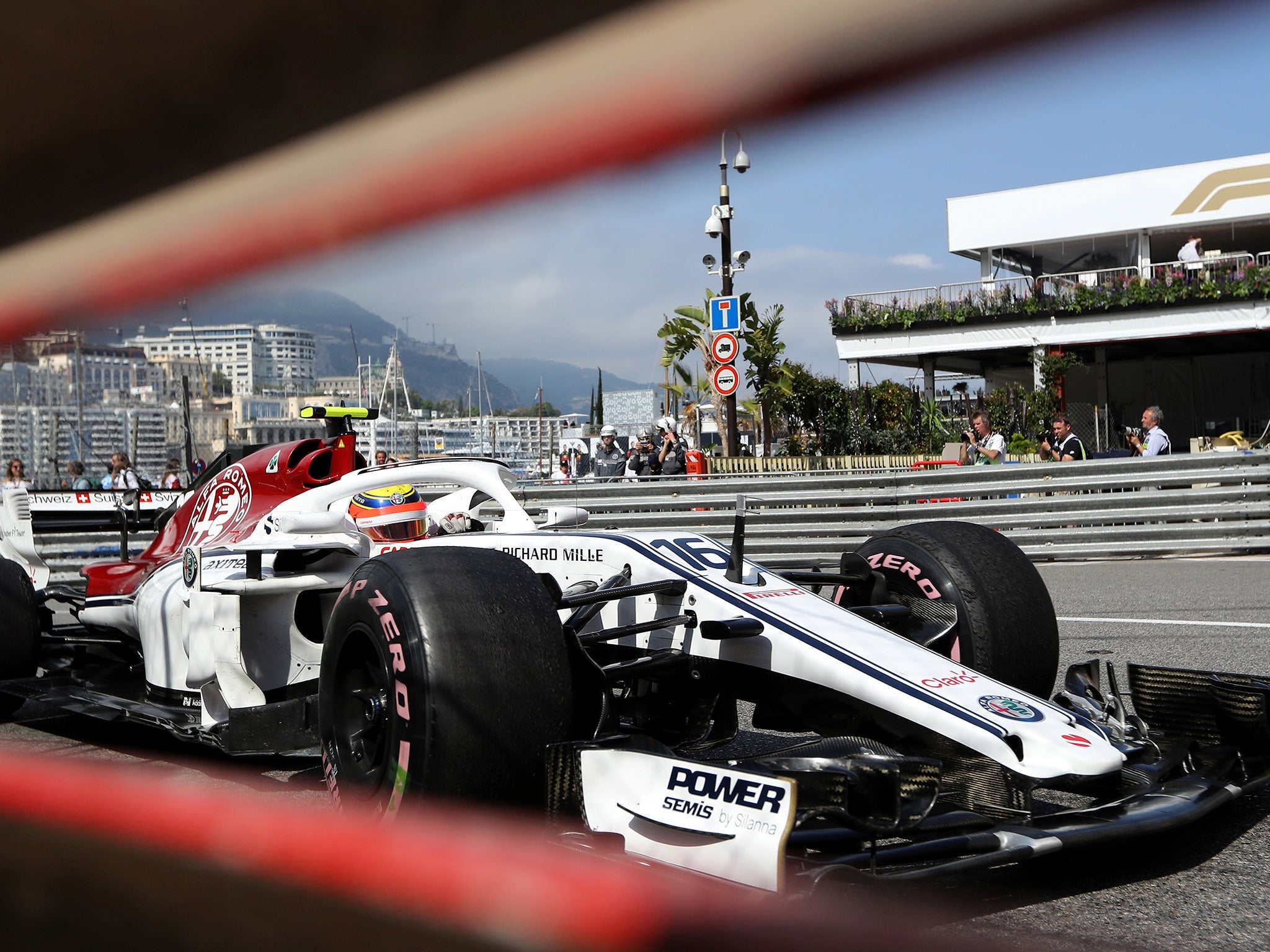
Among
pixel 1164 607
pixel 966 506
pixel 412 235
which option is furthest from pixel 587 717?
pixel 966 506

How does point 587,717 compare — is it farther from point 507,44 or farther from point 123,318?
point 507,44

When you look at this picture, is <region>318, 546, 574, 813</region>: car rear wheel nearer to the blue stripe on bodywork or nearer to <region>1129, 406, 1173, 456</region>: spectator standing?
the blue stripe on bodywork

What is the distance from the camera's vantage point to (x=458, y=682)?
2.85 meters

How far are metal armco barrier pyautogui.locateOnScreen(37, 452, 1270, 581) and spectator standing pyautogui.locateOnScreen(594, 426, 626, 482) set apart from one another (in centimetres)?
179

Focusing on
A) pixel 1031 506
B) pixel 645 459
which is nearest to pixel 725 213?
pixel 1031 506

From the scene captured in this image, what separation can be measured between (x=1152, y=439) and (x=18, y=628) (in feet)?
34.3

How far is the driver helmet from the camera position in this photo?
5023 millimetres

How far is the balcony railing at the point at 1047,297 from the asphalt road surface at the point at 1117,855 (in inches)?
574

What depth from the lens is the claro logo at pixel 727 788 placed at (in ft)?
7.65

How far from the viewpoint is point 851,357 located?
101 ft

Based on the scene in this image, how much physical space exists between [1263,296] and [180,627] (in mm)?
24665

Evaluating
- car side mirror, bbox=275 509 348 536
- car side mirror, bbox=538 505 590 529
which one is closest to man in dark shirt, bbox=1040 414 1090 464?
car side mirror, bbox=538 505 590 529

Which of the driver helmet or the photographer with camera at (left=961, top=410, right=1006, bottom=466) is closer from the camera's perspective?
the driver helmet

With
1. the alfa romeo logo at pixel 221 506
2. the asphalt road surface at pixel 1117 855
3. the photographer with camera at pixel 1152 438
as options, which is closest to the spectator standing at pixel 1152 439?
the photographer with camera at pixel 1152 438
